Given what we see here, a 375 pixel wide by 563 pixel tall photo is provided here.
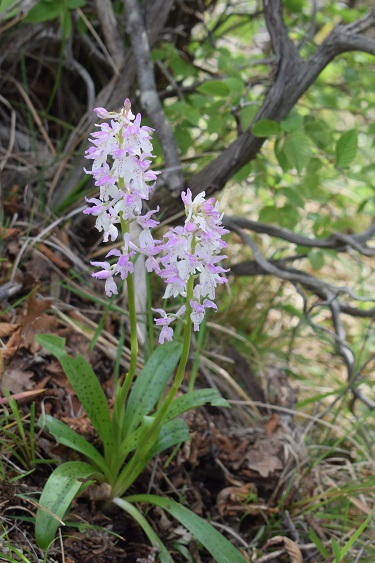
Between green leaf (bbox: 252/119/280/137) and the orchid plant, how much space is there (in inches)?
26.9

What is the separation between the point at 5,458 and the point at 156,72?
216 cm

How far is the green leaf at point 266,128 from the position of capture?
2.34m

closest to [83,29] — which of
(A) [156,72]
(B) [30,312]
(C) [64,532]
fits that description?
(A) [156,72]

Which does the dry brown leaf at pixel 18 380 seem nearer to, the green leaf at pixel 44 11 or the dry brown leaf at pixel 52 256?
the dry brown leaf at pixel 52 256

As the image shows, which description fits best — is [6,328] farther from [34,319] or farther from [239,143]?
[239,143]

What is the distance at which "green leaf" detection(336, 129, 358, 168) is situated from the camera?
2.42 metres

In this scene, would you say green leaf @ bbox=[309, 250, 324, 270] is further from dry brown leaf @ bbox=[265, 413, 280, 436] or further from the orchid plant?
the orchid plant

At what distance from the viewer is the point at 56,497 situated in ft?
5.25

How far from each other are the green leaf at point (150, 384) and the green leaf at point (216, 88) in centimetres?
103

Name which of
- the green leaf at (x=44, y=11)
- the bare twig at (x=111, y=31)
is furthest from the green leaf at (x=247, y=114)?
the green leaf at (x=44, y=11)

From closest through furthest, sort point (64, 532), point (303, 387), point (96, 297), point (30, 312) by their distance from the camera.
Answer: point (64, 532) < point (30, 312) < point (96, 297) < point (303, 387)

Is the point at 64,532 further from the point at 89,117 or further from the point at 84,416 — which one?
the point at 89,117

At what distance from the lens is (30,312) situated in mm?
2250

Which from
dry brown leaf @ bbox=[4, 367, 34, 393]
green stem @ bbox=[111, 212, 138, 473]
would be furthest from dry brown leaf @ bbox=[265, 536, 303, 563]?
dry brown leaf @ bbox=[4, 367, 34, 393]
